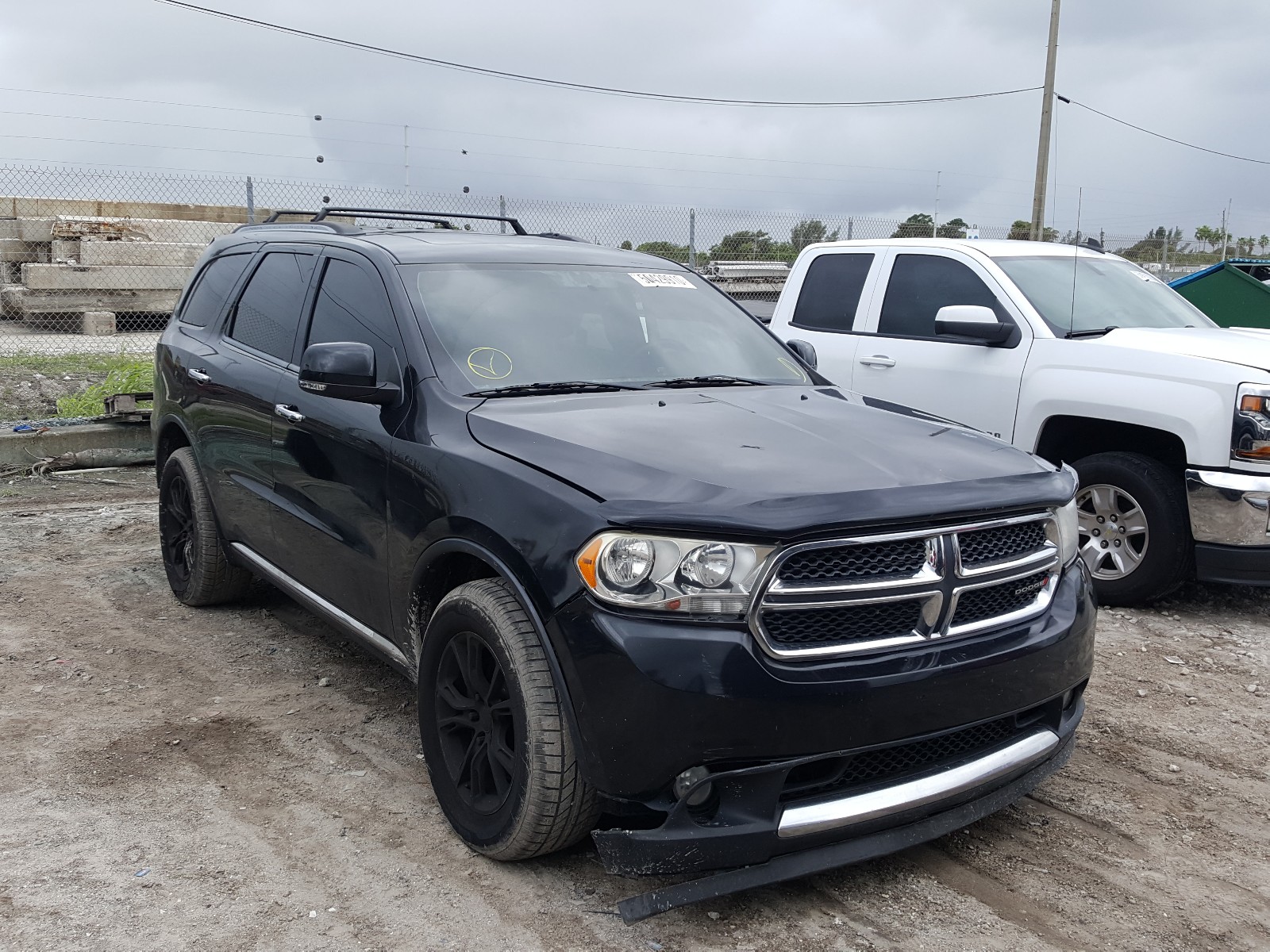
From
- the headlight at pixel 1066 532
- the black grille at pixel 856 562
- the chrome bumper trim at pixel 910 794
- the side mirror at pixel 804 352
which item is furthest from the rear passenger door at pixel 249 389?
the headlight at pixel 1066 532

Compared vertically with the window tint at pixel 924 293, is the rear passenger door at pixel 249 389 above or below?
below

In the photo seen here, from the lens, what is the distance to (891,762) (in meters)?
2.96

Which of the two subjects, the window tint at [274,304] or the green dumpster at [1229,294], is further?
the green dumpster at [1229,294]

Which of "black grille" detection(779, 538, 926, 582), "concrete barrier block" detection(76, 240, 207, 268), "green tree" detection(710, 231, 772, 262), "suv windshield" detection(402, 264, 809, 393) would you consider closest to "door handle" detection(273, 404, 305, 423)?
"suv windshield" detection(402, 264, 809, 393)

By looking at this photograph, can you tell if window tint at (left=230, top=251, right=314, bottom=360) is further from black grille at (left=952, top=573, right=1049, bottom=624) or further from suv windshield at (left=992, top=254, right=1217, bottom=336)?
suv windshield at (left=992, top=254, right=1217, bottom=336)

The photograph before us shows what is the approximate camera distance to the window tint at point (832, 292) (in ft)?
23.9

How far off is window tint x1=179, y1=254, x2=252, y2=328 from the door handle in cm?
116

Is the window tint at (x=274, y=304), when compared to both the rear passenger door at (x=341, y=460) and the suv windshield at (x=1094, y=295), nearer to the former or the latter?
the rear passenger door at (x=341, y=460)

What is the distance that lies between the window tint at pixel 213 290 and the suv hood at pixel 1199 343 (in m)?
4.35

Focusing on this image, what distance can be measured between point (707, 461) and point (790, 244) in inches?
485

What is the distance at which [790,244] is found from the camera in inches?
585

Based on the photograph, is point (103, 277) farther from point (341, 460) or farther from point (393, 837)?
point (393, 837)

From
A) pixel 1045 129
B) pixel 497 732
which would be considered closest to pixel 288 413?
pixel 497 732

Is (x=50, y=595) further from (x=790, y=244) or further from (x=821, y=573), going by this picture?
(x=790, y=244)
